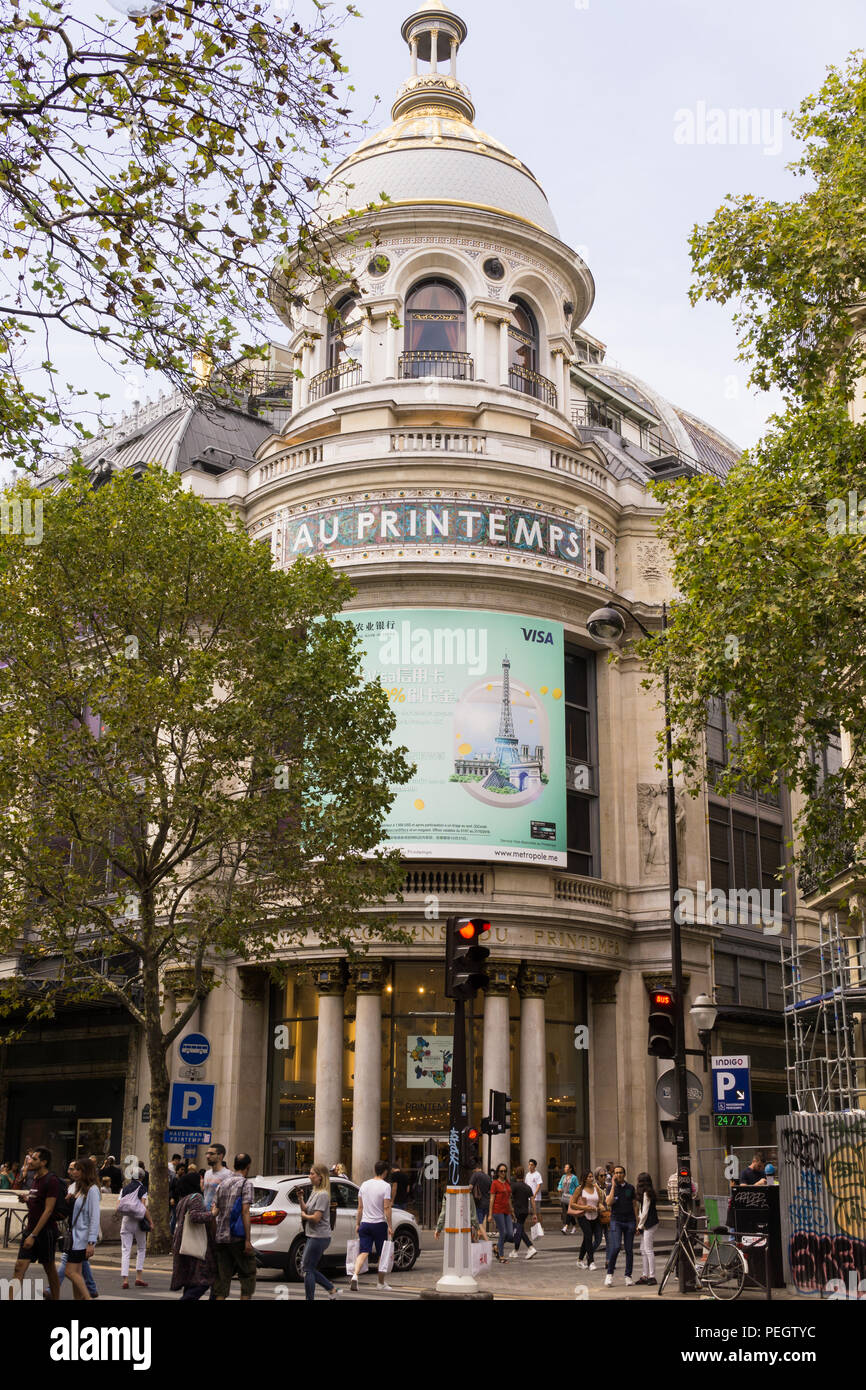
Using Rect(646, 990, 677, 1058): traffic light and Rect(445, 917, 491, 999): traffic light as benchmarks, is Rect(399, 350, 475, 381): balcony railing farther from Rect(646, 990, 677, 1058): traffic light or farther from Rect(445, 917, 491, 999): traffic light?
Rect(445, 917, 491, 999): traffic light

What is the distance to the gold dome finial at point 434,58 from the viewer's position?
44156 mm

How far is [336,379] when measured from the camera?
129 feet

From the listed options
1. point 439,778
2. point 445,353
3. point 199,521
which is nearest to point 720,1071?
point 439,778

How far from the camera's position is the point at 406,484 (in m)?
33.9

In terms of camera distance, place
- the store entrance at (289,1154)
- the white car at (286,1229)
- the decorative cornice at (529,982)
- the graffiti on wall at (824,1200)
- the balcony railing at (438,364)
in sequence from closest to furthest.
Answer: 1. the graffiti on wall at (824,1200)
2. the white car at (286,1229)
3. the decorative cornice at (529,982)
4. the store entrance at (289,1154)
5. the balcony railing at (438,364)

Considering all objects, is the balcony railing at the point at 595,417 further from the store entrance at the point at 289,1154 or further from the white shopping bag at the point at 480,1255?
the white shopping bag at the point at 480,1255

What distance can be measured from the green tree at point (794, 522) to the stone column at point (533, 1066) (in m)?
13.2

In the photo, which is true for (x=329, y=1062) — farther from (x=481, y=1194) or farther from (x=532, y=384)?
(x=532, y=384)

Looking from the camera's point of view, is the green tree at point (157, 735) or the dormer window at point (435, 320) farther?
the dormer window at point (435, 320)

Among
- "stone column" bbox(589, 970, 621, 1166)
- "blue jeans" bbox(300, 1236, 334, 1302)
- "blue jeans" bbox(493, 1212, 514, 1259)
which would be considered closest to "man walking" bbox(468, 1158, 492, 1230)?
"blue jeans" bbox(493, 1212, 514, 1259)

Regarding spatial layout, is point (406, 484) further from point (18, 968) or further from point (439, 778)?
point (18, 968)

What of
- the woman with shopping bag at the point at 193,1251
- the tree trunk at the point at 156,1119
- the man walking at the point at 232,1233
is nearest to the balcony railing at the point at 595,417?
the tree trunk at the point at 156,1119

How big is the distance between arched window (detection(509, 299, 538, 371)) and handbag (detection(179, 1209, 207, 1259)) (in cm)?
2904
